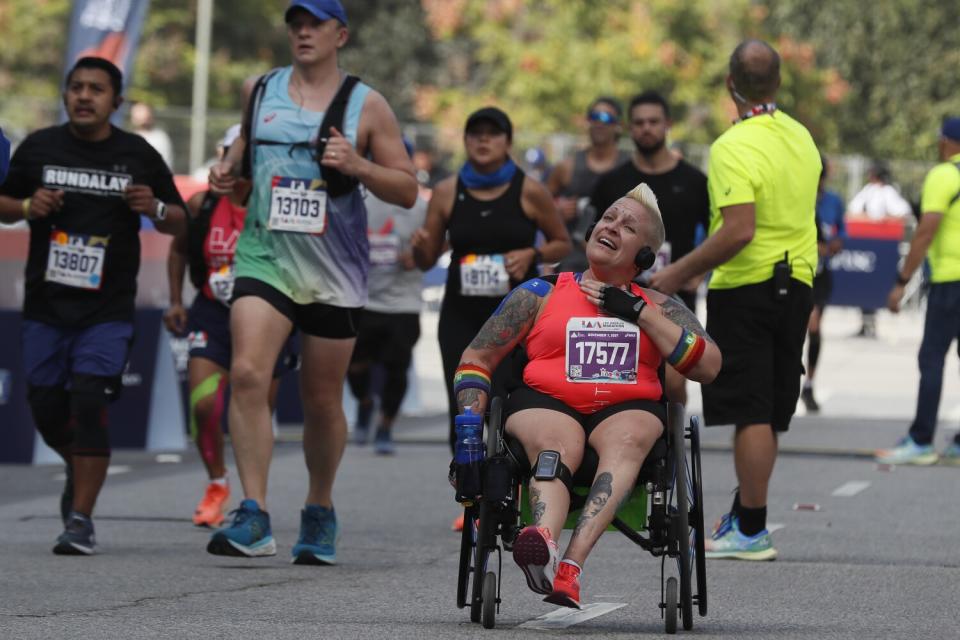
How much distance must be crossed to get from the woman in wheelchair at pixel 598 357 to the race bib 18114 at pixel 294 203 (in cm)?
159

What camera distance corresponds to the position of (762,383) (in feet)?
29.5

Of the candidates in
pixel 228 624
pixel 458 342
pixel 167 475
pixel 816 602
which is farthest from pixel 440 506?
pixel 228 624

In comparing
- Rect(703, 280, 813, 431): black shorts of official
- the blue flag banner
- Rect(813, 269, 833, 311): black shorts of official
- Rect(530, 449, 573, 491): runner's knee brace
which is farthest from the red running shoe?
the blue flag banner

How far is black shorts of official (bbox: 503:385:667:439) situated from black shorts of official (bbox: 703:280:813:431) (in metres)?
1.93

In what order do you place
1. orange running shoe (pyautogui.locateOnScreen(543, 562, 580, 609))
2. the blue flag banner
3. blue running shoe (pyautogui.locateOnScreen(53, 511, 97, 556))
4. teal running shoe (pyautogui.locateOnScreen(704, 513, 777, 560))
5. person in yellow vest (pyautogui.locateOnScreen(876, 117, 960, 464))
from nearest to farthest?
orange running shoe (pyautogui.locateOnScreen(543, 562, 580, 609))
blue running shoe (pyautogui.locateOnScreen(53, 511, 97, 556))
teal running shoe (pyautogui.locateOnScreen(704, 513, 777, 560))
person in yellow vest (pyautogui.locateOnScreen(876, 117, 960, 464))
the blue flag banner

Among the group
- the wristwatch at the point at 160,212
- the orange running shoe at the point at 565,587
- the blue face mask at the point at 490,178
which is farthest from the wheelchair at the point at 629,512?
the blue face mask at the point at 490,178

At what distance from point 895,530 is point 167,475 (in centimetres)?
468

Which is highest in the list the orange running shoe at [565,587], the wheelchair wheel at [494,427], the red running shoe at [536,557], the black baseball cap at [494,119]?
the black baseball cap at [494,119]

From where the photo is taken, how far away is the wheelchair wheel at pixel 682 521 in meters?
6.62

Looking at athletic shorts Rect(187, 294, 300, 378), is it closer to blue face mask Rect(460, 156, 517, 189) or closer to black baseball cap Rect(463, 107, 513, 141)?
blue face mask Rect(460, 156, 517, 189)

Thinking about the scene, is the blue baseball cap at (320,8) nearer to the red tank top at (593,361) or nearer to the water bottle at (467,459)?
the red tank top at (593,361)

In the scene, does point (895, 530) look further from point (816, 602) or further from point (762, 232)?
point (816, 602)

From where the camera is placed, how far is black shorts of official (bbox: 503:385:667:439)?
695 centimetres

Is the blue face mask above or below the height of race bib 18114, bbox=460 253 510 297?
above
